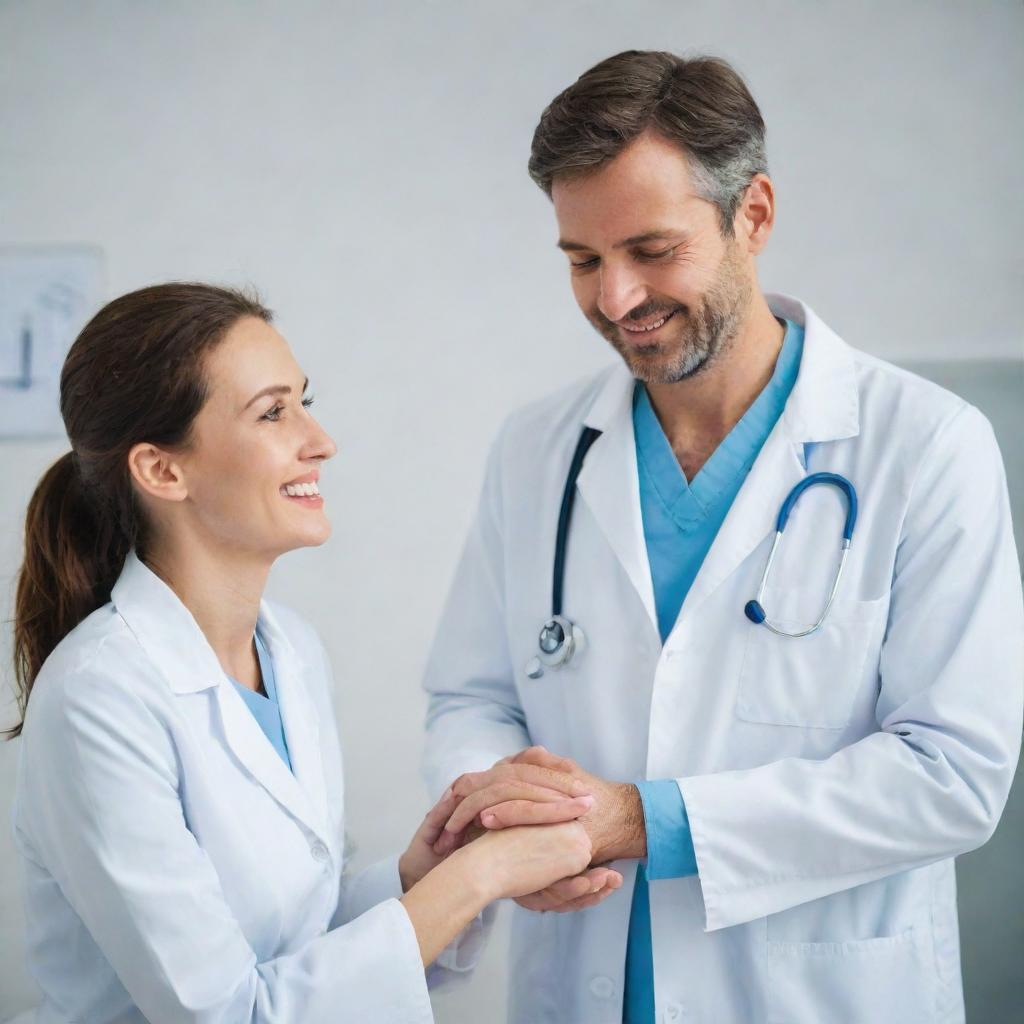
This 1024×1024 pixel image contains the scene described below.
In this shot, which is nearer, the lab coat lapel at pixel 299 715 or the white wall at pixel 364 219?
the lab coat lapel at pixel 299 715

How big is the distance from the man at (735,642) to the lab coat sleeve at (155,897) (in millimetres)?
252

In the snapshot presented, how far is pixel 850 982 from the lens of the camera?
132 cm

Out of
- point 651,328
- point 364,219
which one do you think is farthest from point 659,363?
point 364,219

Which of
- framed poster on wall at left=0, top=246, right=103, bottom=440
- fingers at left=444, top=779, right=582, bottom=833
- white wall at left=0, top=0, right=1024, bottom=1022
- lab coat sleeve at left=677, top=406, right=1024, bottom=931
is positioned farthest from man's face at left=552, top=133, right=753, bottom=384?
framed poster on wall at left=0, top=246, right=103, bottom=440

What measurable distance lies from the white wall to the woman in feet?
2.93

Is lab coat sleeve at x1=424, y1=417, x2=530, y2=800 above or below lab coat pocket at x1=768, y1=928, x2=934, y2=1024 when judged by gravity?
above

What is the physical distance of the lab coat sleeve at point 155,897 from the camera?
1122 mm

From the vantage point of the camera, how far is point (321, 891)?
1366 millimetres

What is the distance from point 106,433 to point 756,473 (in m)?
0.79

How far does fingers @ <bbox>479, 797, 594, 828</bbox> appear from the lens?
1.32 metres

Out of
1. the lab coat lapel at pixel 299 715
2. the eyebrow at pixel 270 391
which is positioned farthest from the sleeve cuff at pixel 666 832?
the eyebrow at pixel 270 391

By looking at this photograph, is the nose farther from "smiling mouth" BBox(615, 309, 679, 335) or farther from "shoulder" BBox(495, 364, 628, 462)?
"shoulder" BBox(495, 364, 628, 462)

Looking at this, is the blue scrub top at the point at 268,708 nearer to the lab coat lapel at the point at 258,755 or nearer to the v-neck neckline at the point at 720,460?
the lab coat lapel at the point at 258,755

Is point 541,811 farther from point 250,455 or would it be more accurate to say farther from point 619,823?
point 250,455
